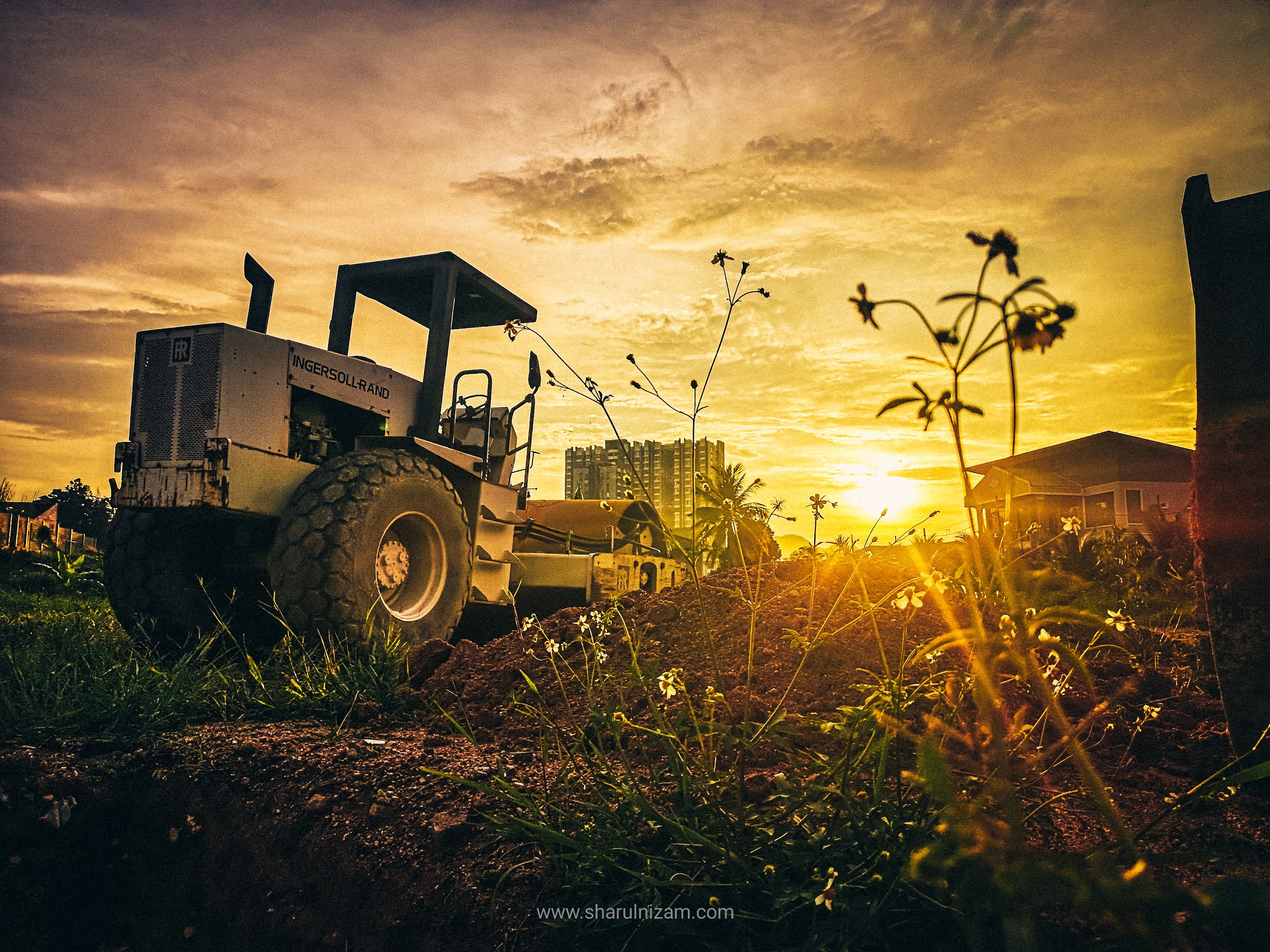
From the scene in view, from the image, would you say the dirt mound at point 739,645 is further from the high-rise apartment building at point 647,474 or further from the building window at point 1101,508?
the building window at point 1101,508

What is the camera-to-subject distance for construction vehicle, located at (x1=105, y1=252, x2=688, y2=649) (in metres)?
4.37

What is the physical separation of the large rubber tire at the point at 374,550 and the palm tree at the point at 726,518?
117 inches

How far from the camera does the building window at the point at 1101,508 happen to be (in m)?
14.4

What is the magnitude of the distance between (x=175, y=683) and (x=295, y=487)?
5.53ft

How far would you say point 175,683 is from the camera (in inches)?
134

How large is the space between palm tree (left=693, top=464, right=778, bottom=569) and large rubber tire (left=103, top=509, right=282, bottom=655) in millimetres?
3936

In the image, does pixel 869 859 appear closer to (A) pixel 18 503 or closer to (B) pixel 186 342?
(B) pixel 186 342

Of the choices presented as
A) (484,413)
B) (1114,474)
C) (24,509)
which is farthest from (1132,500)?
(24,509)

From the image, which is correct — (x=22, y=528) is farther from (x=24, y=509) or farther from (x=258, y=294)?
(x=258, y=294)

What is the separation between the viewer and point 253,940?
78.7 inches

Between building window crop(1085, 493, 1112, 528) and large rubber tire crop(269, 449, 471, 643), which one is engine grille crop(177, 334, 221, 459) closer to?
large rubber tire crop(269, 449, 471, 643)

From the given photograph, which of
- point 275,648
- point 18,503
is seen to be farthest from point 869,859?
point 18,503

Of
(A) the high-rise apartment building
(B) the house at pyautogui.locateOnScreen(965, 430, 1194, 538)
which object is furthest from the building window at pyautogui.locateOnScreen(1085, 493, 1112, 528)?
(A) the high-rise apartment building

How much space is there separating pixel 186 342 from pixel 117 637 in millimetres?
1925
